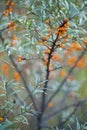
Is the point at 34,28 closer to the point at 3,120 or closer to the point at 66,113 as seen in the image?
the point at 3,120

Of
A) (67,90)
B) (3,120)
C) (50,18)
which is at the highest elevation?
(50,18)

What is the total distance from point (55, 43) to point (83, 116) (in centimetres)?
192

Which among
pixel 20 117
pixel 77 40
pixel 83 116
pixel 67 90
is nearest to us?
pixel 20 117

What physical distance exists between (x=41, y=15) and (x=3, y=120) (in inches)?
31.3

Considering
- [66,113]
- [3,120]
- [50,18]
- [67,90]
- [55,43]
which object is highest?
[50,18]

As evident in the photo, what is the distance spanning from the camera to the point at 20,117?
2441 mm

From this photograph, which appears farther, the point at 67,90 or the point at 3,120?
the point at 67,90

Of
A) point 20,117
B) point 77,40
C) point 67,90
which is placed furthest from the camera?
point 67,90

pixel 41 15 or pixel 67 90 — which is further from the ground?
pixel 41 15

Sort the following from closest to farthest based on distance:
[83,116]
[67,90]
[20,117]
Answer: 1. [20,117]
2. [83,116]
3. [67,90]

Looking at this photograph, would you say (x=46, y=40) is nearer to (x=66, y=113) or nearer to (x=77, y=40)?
(x=77, y=40)

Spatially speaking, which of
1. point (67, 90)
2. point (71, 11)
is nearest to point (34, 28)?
point (71, 11)

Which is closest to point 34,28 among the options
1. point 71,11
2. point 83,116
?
point 71,11

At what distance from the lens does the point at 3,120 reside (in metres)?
2.45
